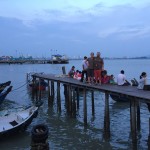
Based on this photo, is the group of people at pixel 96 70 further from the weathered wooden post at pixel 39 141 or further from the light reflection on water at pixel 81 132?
the weathered wooden post at pixel 39 141

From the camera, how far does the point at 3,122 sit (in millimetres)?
17703

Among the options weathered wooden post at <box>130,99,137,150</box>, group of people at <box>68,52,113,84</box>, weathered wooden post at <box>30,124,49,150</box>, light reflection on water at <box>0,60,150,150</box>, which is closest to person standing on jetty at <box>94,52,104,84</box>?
group of people at <box>68,52,113,84</box>

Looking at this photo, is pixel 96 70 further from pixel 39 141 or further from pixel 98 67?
pixel 39 141

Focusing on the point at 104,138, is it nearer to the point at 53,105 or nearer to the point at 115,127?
the point at 115,127

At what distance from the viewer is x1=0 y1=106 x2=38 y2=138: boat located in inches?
653

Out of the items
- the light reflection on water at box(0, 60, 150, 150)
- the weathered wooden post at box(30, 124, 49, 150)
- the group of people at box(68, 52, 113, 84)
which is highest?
the group of people at box(68, 52, 113, 84)

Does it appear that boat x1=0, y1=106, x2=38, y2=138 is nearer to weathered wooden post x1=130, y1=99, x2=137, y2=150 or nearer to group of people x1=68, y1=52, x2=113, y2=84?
group of people x1=68, y1=52, x2=113, y2=84

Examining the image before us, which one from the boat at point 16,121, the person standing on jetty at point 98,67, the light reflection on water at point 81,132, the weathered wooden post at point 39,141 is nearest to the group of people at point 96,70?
the person standing on jetty at point 98,67

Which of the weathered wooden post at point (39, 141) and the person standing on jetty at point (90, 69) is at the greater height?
the person standing on jetty at point (90, 69)

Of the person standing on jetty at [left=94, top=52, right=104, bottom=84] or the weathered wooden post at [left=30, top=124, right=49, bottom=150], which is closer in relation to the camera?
the weathered wooden post at [left=30, top=124, right=49, bottom=150]

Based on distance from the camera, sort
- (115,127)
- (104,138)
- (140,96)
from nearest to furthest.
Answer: (140,96) → (104,138) → (115,127)

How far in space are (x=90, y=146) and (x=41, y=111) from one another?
1041 cm

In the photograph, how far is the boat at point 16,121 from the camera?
653 inches

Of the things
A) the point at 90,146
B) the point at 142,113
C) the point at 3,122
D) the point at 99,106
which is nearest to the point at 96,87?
the point at 90,146
